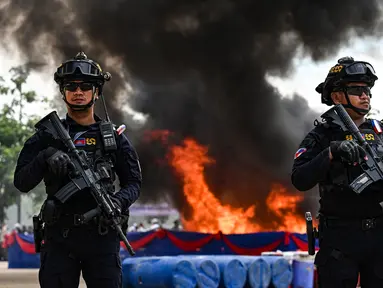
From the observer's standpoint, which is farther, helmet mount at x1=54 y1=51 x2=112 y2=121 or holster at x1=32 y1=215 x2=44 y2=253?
helmet mount at x1=54 y1=51 x2=112 y2=121

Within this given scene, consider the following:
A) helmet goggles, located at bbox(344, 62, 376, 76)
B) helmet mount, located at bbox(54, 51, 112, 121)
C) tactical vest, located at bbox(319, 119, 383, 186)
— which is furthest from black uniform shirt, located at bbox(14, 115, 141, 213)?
helmet goggles, located at bbox(344, 62, 376, 76)

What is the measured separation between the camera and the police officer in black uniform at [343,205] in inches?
212

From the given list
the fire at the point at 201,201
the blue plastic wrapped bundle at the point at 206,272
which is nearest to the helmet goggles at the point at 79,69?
the blue plastic wrapped bundle at the point at 206,272

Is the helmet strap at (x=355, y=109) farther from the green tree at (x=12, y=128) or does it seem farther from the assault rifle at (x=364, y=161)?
the green tree at (x=12, y=128)

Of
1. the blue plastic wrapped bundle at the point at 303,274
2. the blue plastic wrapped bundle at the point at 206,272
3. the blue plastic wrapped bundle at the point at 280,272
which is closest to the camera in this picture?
the blue plastic wrapped bundle at the point at 206,272

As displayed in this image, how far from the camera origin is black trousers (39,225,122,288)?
5496 millimetres

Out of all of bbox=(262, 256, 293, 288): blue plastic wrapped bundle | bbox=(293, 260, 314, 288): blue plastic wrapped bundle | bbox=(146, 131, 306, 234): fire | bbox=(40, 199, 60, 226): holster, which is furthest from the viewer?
bbox=(146, 131, 306, 234): fire

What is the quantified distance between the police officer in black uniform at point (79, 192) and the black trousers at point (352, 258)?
1273 millimetres

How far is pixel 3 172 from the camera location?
40.8 m

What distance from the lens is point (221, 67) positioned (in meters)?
29.8

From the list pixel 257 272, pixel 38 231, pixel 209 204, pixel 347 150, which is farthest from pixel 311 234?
pixel 209 204

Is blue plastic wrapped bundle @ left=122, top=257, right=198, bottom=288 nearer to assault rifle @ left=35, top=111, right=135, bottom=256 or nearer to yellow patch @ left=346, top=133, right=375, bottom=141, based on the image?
assault rifle @ left=35, top=111, right=135, bottom=256

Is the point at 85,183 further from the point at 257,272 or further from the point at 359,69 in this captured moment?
the point at 257,272

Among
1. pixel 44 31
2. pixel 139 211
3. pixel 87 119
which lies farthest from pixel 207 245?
pixel 139 211
